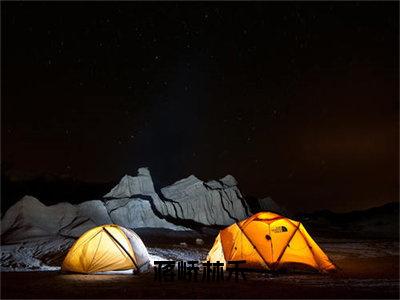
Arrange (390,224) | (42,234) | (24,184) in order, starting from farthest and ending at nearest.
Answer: (24,184)
(390,224)
(42,234)

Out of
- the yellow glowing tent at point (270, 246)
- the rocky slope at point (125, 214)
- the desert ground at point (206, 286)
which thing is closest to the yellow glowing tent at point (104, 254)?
the desert ground at point (206, 286)

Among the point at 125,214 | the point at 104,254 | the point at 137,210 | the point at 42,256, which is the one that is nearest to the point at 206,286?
the point at 104,254

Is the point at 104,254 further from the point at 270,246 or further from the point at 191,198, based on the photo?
the point at 191,198

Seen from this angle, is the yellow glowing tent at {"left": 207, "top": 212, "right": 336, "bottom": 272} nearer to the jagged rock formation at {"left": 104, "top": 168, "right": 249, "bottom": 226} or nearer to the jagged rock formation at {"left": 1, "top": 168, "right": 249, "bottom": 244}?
the jagged rock formation at {"left": 1, "top": 168, "right": 249, "bottom": 244}

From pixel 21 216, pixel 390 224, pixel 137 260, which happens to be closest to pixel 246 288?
pixel 137 260

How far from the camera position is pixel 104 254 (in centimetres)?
1697

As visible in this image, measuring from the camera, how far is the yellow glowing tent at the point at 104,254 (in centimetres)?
1680

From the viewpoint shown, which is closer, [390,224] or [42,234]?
[42,234]

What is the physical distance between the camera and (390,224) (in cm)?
6606

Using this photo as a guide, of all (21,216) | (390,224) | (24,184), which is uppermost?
(24,184)

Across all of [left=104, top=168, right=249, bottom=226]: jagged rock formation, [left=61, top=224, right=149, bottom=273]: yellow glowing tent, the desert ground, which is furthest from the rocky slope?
the desert ground

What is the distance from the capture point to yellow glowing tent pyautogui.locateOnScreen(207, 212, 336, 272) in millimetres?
17516

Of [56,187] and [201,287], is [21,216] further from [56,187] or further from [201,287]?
[56,187]

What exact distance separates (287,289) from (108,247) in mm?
6674
